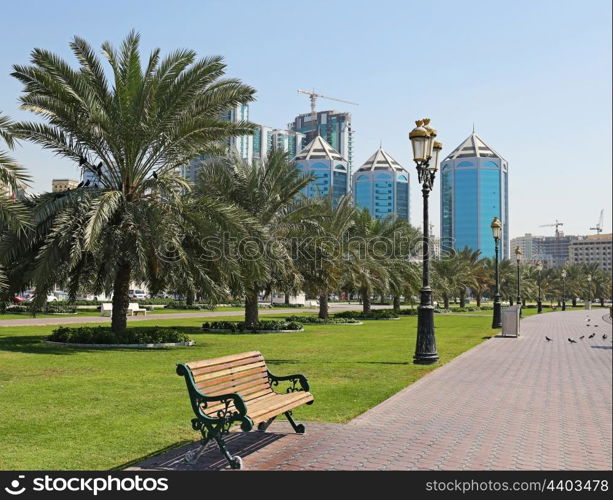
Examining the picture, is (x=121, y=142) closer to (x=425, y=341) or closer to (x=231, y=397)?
(x=425, y=341)

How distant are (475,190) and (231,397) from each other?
180661 millimetres

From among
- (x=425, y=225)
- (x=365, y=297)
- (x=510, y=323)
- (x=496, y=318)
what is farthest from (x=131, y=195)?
(x=365, y=297)

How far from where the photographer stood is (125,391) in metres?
10.4

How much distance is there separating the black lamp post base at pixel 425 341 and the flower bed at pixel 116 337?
Result: 7.19m

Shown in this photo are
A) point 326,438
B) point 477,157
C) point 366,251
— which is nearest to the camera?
point 326,438

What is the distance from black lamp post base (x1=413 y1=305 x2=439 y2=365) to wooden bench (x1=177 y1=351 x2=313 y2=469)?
290 inches

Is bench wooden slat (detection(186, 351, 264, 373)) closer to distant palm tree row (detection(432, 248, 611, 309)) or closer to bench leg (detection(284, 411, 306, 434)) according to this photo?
bench leg (detection(284, 411, 306, 434))

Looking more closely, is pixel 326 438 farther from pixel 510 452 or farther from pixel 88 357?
pixel 88 357

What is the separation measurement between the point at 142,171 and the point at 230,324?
9445mm

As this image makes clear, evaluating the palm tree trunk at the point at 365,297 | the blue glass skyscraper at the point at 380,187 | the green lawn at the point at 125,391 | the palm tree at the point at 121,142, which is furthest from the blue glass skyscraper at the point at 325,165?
Answer: the green lawn at the point at 125,391

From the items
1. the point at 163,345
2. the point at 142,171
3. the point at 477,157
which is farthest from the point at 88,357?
the point at 477,157

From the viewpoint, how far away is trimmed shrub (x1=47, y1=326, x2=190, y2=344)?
18234mm

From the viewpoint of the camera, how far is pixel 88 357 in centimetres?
1540

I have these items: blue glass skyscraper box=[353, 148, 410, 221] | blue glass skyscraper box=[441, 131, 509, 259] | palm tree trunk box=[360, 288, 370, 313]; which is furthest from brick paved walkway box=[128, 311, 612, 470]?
blue glass skyscraper box=[353, 148, 410, 221]
